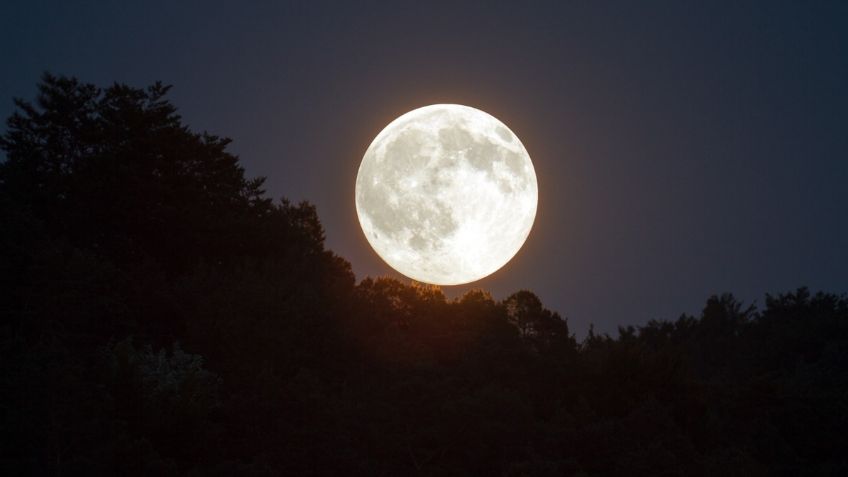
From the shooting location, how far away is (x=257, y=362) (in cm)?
3092

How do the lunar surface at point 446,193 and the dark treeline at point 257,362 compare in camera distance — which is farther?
the lunar surface at point 446,193

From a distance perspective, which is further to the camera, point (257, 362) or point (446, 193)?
point (446, 193)

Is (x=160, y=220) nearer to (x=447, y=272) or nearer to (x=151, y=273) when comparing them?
(x=151, y=273)

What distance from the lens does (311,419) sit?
27.2m

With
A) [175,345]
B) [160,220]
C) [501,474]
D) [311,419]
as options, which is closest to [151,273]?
Answer: [160,220]

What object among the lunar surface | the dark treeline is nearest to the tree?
the dark treeline

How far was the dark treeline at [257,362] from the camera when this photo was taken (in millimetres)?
23922

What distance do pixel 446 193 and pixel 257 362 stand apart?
9723 millimetres

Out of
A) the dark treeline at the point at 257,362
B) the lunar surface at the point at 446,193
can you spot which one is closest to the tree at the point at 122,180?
the dark treeline at the point at 257,362

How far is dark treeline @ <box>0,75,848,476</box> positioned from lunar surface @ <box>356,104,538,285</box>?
11.3 ft

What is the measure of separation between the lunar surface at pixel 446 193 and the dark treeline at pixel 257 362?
3458mm

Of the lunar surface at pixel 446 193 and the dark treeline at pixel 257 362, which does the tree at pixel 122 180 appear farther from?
the lunar surface at pixel 446 193

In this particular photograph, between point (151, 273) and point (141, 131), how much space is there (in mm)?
10092

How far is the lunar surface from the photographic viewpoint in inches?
1396
